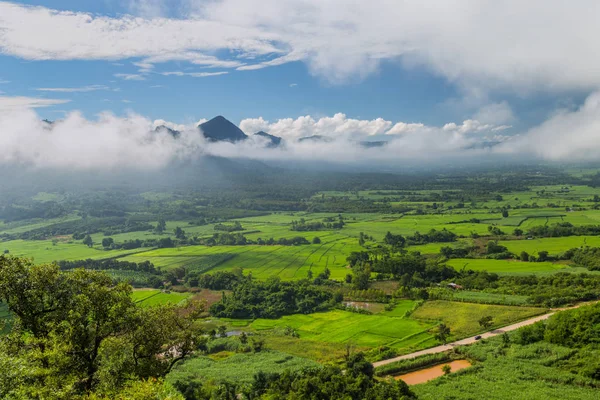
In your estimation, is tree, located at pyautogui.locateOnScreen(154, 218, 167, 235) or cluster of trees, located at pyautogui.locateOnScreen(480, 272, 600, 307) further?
tree, located at pyautogui.locateOnScreen(154, 218, 167, 235)

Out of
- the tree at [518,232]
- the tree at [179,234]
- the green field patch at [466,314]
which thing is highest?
the tree at [518,232]

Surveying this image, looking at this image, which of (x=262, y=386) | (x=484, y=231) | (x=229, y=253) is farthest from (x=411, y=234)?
(x=262, y=386)

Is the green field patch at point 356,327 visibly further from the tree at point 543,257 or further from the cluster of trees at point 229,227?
the cluster of trees at point 229,227

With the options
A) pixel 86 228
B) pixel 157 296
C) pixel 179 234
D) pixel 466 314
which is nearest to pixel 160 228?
pixel 179 234

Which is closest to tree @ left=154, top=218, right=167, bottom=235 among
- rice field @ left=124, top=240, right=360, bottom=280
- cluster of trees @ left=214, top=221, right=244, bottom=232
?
cluster of trees @ left=214, top=221, right=244, bottom=232

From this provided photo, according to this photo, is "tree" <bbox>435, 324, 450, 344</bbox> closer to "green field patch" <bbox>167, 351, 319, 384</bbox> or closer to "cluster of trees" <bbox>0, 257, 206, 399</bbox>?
"green field patch" <bbox>167, 351, 319, 384</bbox>

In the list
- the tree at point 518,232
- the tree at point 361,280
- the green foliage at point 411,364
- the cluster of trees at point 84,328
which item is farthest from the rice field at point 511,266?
the cluster of trees at point 84,328

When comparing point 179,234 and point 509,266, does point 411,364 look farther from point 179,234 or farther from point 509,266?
point 179,234
